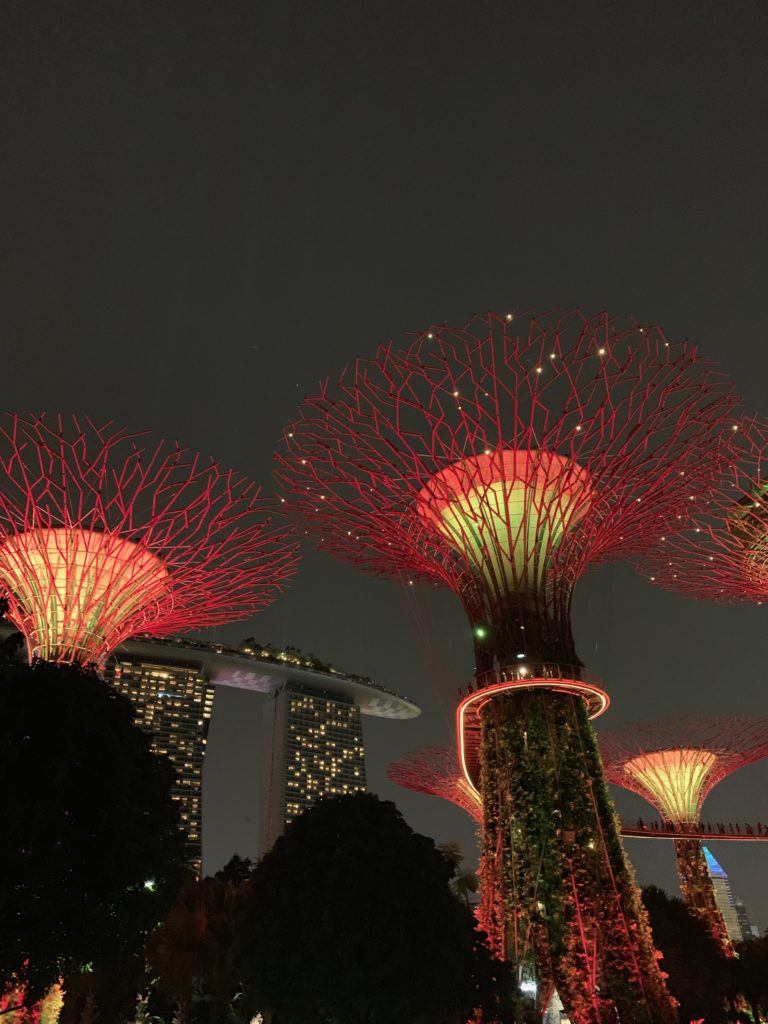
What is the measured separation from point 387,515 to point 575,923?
11821 mm

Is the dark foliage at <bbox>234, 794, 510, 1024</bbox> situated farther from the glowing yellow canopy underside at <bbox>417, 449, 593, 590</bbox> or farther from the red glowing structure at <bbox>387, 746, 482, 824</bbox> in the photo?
the red glowing structure at <bbox>387, 746, 482, 824</bbox>

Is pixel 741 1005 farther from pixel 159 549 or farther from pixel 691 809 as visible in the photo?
pixel 159 549

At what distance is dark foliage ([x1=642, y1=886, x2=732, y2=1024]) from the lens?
29.2m

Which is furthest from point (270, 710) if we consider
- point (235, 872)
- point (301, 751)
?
point (235, 872)

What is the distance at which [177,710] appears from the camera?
372 feet

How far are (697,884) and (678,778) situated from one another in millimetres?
5879

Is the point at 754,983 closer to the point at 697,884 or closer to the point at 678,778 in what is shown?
the point at 697,884

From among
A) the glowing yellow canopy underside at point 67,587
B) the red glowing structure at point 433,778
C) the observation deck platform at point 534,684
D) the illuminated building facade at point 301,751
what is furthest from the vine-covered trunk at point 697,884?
the illuminated building facade at point 301,751

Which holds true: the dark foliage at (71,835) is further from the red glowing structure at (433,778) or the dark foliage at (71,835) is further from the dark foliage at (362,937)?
the red glowing structure at (433,778)

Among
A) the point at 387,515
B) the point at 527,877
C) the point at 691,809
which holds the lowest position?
the point at 527,877

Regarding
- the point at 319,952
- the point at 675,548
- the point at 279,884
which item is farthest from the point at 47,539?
the point at 675,548

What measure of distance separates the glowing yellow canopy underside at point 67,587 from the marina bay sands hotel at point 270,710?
82083mm

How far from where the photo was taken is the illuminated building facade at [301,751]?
12569 cm

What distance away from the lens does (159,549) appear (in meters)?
28.0
